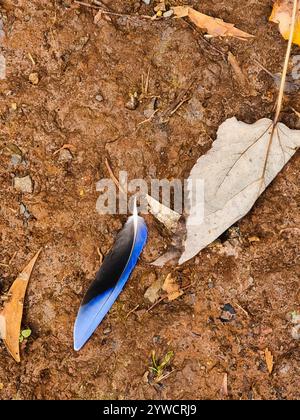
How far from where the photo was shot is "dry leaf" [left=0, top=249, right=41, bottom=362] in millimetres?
3248

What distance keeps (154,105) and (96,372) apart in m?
1.42

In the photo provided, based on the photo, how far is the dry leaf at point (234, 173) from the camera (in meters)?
3.19

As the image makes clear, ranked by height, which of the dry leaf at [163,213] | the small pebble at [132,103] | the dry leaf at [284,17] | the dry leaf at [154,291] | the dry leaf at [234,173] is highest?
the dry leaf at [284,17]

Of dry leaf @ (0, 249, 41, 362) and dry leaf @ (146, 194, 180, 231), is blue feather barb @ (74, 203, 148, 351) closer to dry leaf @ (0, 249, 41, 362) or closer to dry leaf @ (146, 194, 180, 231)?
dry leaf @ (146, 194, 180, 231)

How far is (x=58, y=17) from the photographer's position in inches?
131

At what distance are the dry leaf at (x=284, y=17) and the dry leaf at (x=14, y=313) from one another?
1.73m

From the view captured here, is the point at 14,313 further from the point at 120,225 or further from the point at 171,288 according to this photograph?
the point at 171,288

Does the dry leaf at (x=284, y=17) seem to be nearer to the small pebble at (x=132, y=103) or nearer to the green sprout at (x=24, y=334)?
the small pebble at (x=132, y=103)

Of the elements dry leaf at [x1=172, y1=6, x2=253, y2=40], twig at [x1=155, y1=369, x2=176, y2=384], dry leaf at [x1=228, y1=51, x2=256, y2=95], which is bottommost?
twig at [x1=155, y1=369, x2=176, y2=384]

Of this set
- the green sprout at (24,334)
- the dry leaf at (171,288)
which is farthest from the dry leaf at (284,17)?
the green sprout at (24,334)

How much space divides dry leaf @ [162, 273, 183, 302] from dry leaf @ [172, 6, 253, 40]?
1308 millimetres

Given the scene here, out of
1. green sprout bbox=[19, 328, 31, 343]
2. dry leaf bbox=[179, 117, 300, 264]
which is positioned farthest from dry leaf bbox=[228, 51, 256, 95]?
green sprout bbox=[19, 328, 31, 343]

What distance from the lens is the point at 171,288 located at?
3295 mm

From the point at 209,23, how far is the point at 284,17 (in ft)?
1.29
